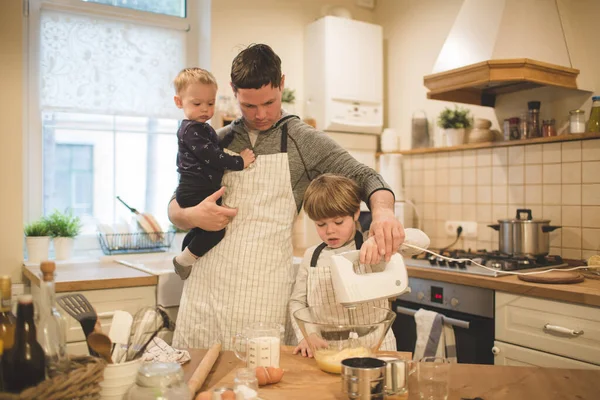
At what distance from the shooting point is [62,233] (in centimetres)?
274

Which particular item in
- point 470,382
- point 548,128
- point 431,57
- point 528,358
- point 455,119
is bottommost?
point 528,358

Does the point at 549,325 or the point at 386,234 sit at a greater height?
the point at 386,234

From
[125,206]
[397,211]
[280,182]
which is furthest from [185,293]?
[397,211]

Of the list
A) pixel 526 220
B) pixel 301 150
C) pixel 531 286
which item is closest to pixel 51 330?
pixel 301 150

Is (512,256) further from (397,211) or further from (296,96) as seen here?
(296,96)

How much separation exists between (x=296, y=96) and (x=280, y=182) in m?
1.95

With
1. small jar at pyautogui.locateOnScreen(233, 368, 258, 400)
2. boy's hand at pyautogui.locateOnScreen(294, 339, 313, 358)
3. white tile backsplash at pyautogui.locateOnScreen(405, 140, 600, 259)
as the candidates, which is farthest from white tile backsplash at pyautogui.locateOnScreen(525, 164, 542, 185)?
small jar at pyautogui.locateOnScreen(233, 368, 258, 400)

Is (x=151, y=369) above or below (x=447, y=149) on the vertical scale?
below

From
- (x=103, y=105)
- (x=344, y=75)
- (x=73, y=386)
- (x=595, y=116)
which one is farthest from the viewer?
(x=344, y=75)

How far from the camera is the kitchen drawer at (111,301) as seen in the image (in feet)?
6.93

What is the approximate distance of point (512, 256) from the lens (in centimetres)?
257

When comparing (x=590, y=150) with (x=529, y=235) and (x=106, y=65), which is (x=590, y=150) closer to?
(x=529, y=235)

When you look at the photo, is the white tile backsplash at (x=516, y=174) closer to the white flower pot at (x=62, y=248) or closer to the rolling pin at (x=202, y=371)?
the rolling pin at (x=202, y=371)

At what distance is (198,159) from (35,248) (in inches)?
51.9
